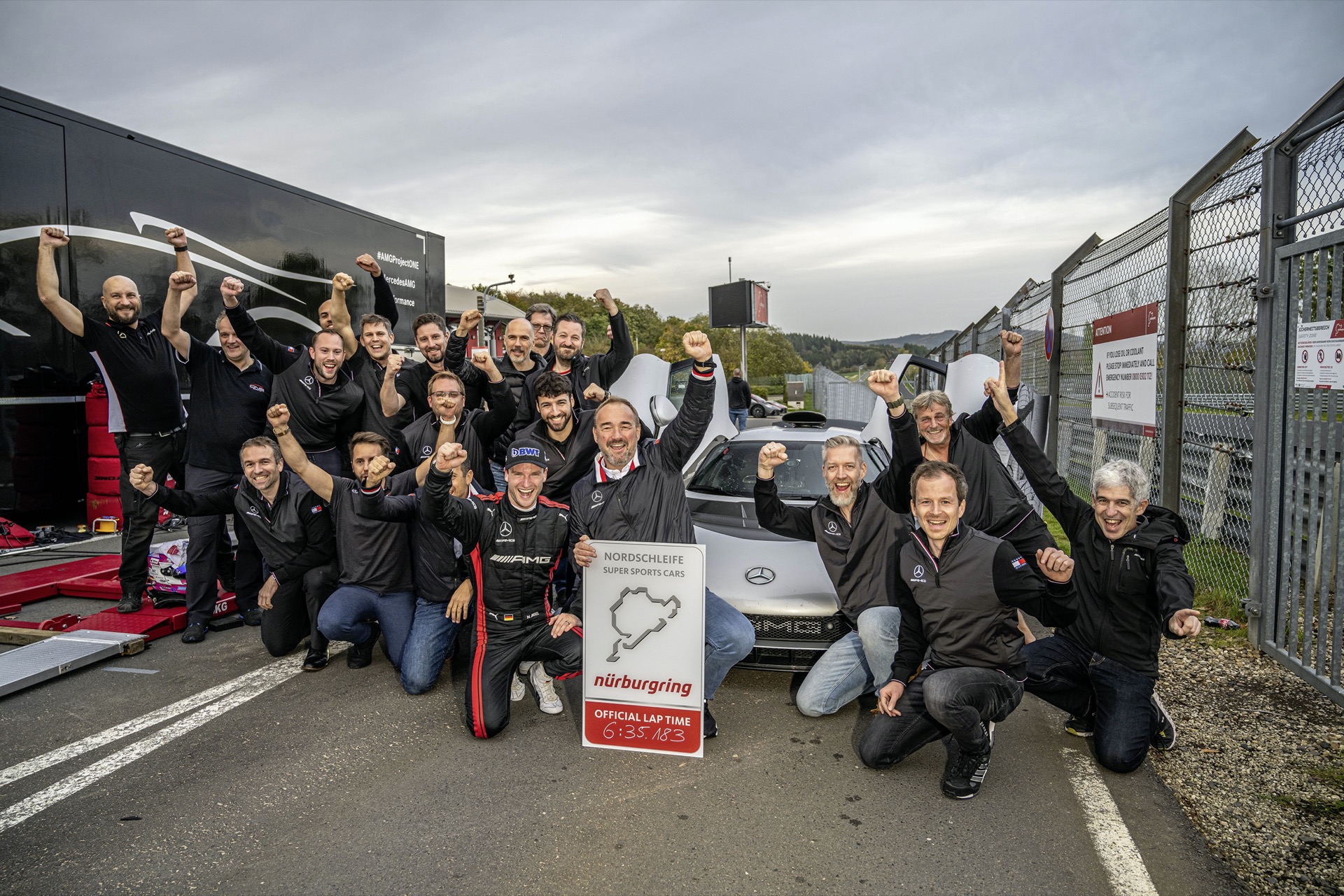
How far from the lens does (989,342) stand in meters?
11.6

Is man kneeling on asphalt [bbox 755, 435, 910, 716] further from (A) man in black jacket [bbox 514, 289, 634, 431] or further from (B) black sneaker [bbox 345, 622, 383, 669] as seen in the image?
(B) black sneaker [bbox 345, 622, 383, 669]

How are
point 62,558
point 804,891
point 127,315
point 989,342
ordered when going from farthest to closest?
1. point 989,342
2. point 62,558
3. point 127,315
4. point 804,891

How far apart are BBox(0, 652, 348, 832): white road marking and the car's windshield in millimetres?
2634

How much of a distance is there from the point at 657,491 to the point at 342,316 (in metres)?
3.04

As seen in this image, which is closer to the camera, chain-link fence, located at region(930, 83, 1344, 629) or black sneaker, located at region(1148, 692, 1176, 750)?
black sneaker, located at region(1148, 692, 1176, 750)

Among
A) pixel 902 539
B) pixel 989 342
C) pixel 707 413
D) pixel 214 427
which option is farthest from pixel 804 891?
pixel 989 342

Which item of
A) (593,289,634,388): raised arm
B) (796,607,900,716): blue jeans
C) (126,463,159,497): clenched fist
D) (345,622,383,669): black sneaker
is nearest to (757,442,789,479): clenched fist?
(796,607,900,716): blue jeans

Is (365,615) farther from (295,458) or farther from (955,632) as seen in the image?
(955,632)

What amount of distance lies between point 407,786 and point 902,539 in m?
2.32

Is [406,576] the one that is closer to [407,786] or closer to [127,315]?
[407,786]

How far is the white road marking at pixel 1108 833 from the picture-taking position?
2.43m

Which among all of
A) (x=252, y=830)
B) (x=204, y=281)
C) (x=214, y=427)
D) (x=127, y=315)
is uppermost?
(x=204, y=281)

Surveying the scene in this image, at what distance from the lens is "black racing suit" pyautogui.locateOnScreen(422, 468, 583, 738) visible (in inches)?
143

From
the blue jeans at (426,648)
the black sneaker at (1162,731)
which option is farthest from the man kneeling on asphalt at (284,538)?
the black sneaker at (1162,731)
